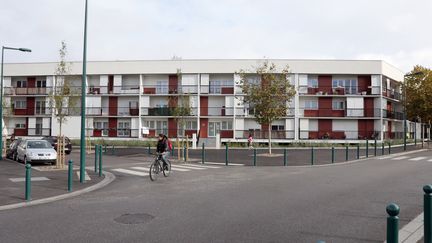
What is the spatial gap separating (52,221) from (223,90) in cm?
3875

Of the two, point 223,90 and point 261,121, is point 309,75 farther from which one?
point 261,121

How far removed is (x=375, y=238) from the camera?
594 centimetres

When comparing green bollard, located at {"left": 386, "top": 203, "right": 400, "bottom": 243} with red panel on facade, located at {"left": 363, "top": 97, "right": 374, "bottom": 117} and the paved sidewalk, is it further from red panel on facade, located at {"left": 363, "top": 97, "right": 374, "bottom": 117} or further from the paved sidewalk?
red panel on facade, located at {"left": 363, "top": 97, "right": 374, "bottom": 117}

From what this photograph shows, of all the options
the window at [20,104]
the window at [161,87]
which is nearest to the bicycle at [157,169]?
the window at [161,87]

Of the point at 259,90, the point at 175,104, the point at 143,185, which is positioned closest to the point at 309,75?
the point at 259,90

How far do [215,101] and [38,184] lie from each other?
34.4 m

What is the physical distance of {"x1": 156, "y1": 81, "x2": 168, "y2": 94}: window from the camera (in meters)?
46.4

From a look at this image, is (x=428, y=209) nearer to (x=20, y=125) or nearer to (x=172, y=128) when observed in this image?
(x=172, y=128)

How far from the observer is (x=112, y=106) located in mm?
47188

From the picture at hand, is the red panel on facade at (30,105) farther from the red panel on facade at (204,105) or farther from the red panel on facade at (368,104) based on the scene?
the red panel on facade at (368,104)

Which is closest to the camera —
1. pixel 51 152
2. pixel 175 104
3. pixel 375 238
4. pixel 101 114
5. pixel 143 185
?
pixel 375 238

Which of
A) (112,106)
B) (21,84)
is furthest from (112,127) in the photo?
(21,84)

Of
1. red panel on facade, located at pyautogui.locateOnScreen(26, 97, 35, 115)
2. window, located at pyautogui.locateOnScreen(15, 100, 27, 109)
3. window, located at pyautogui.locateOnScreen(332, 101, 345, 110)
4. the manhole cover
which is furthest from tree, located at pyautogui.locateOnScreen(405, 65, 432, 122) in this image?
window, located at pyautogui.locateOnScreen(15, 100, 27, 109)

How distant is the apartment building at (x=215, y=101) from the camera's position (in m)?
43.5
